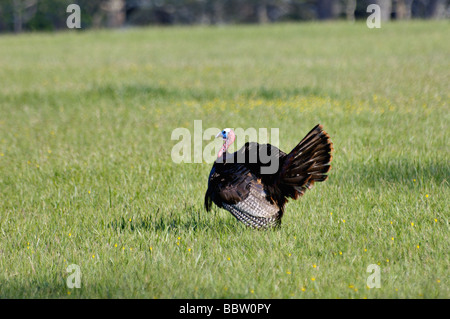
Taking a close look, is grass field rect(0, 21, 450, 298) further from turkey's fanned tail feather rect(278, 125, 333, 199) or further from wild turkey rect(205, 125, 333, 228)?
turkey's fanned tail feather rect(278, 125, 333, 199)

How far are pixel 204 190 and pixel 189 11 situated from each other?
49179 mm

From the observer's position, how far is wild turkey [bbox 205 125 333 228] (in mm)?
5047

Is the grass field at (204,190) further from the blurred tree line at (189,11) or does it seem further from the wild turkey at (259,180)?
the blurred tree line at (189,11)

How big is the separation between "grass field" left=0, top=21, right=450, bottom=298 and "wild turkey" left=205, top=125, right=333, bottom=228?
24cm

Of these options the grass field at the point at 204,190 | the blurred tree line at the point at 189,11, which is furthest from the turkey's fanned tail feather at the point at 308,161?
the blurred tree line at the point at 189,11

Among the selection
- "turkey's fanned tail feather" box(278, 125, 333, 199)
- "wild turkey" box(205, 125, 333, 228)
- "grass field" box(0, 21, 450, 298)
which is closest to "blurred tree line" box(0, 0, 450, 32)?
"grass field" box(0, 21, 450, 298)

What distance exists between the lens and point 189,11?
5378cm

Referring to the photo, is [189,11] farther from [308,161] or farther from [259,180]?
[308,161]

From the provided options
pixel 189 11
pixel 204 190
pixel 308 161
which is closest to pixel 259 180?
pixel 308 161

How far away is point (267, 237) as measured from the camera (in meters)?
5.20

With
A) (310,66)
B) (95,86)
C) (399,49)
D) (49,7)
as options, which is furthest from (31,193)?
(49,7)

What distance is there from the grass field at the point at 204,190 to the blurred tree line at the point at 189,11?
30381 millimetres

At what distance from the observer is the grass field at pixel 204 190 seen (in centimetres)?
448
